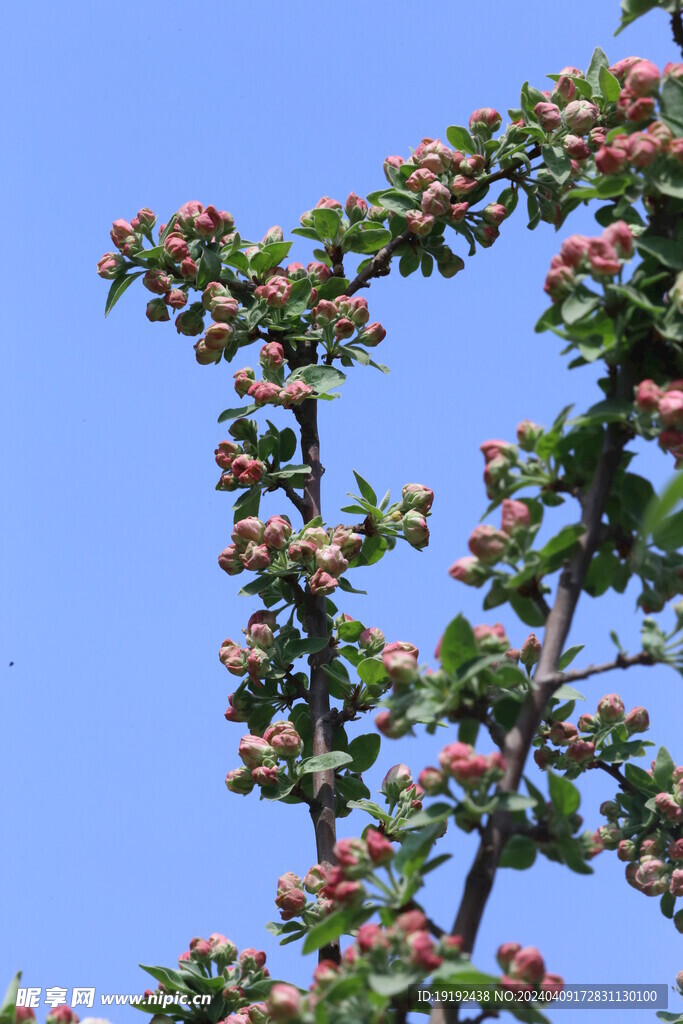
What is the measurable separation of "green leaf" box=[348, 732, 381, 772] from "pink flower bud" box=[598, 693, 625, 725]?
0.52 meters

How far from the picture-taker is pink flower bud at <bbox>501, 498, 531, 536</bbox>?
1.89 metres

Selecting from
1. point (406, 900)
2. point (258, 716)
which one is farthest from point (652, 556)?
point (258, 716)

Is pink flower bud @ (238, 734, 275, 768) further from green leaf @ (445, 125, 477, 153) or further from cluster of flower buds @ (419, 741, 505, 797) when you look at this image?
green leaf @ (445, 125, 477, 153)

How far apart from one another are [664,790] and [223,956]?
106cm

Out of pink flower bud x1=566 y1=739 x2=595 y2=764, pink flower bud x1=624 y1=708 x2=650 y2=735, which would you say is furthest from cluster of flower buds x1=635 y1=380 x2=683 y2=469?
pink flower bud x1=624 y1=708 x2=650 y2=735

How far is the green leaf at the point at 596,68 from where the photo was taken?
320 centimetres

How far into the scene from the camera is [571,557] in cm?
191

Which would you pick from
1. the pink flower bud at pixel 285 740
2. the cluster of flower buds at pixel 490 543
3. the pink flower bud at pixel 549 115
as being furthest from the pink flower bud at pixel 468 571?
the pink flower bud at pixel 549 115

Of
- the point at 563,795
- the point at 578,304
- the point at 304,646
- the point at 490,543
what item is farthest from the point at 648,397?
the point at 304,646

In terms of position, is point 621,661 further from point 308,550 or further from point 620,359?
point 308,550

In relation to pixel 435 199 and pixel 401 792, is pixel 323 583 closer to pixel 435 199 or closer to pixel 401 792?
pixel 401 792

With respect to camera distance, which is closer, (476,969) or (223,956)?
(476,969)

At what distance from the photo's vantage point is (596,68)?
3.23m

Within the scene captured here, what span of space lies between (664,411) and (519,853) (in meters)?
0.67
